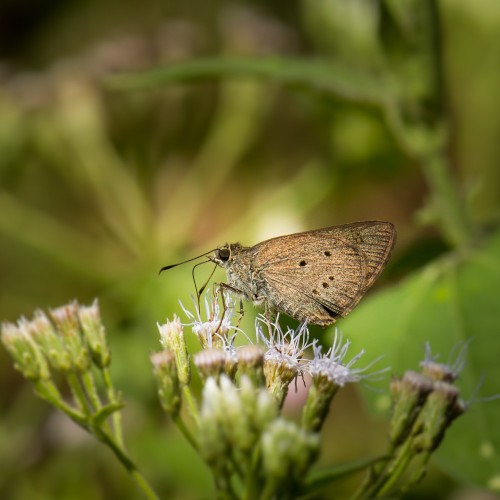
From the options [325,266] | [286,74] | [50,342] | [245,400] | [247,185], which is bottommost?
[245,400]

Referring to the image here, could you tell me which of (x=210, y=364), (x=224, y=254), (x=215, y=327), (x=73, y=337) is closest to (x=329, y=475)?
(x=210, y=364)

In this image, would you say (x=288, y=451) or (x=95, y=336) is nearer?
(x=288, y=451)

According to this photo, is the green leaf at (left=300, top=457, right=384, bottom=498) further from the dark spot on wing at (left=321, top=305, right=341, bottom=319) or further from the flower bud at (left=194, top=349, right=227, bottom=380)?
the dark spot on wing at (left=321, top=305, right=341, bottom=319)

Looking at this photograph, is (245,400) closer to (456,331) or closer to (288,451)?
(288,451)

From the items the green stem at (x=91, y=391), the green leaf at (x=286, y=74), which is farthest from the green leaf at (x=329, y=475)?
the green leaf at (x=286, y=74)

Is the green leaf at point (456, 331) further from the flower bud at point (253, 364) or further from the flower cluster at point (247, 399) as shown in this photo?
the flower bud at point (253, 364)

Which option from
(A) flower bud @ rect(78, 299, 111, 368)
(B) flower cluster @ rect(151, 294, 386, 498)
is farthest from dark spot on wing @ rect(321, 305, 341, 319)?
(A) flower bud @ rect(78, 299, 111, 368)
